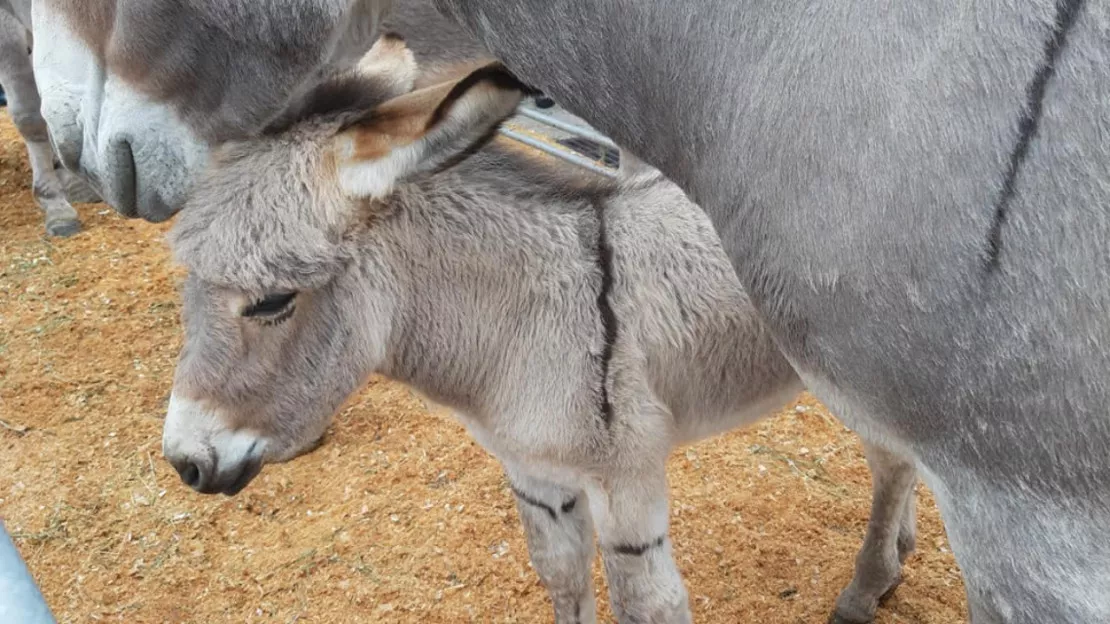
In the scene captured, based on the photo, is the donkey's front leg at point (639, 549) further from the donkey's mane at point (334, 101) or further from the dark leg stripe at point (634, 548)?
the donkey's mane at point (334, 101)

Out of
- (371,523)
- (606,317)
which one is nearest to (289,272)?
(606,317)

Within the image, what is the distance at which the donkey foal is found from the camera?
150 cm

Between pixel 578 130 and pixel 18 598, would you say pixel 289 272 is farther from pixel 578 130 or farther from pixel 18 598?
pixel 578 130

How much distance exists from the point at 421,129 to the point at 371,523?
1.63 metres

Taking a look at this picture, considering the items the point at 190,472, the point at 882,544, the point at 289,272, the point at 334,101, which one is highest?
the point at 334,101

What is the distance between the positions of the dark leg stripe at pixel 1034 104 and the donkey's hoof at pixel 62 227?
15.3 feet

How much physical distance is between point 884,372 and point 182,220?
1174mm

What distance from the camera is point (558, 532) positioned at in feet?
6.17

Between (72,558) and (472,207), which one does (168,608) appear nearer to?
(72,558)

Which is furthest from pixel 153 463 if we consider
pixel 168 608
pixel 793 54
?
pixel 793 54

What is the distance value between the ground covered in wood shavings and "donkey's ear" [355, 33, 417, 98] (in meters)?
1.40

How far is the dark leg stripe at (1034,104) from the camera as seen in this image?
730mm

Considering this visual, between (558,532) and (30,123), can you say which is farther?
(30,123)

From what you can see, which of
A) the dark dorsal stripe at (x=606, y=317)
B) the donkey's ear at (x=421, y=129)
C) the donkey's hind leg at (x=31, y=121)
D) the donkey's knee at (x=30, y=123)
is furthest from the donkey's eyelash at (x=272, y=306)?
the donkey's knee at (x=30, y=123)
